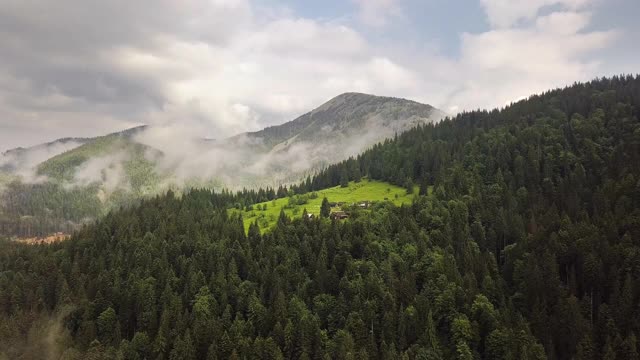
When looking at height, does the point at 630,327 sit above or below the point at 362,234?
below

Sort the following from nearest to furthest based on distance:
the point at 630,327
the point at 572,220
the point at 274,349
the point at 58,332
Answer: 1. the point at 630,327
2. the point at 274,349
3. the point at 58,332
4. the point at 572,220

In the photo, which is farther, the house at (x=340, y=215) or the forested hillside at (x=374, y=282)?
the house at (x=340, y=215)

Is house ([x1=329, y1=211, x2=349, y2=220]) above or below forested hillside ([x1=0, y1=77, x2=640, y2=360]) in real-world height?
above

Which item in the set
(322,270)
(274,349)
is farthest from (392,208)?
(274,349)

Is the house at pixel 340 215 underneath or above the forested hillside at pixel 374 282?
above

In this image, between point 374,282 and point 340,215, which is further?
point 340,215

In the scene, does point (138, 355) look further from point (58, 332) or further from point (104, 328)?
point (58, 332)

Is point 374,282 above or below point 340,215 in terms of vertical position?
below

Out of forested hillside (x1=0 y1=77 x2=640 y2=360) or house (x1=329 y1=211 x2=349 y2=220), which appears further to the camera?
house (x1=329 y1=211 x2=349 y2=220)
